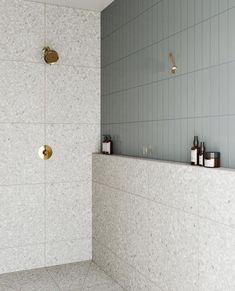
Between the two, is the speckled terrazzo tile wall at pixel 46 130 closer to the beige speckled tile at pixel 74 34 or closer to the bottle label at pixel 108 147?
the beige speckled tile at pixel 74 34

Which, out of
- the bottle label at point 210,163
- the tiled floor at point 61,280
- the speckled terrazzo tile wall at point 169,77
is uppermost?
the speckled terrazzo tile wall at point 169,77

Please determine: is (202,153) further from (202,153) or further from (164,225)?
(164,225)

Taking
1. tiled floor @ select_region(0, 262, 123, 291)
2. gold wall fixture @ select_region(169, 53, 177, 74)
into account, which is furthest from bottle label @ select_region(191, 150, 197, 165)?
tiled floor @ select_region(0, 262, 123, 291)

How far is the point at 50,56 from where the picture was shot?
317 cm

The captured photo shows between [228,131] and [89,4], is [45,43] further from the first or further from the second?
[228,131]

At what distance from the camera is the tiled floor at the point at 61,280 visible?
9.24 ft

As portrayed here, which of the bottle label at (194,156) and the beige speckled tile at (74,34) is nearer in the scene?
the bottle label at (194,156)

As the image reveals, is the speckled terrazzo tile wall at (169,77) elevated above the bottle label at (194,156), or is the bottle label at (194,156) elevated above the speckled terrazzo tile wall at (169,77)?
the speckled terrazzo tile wall at (169,77)

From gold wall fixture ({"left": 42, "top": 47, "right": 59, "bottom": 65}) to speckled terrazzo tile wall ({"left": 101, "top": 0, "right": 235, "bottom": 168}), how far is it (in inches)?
18.4

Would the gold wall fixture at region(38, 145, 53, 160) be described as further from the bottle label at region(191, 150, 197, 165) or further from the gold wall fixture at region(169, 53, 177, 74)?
the bottle label at region(191, 150, 197, 165)

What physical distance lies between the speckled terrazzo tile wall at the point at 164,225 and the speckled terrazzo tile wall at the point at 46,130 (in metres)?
0.27

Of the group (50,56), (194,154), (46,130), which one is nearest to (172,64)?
(194,154)

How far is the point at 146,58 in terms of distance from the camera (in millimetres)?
2619

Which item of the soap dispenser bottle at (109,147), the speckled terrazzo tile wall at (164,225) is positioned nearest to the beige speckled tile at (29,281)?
the speckled terrazzo tile wall at (164,225)
